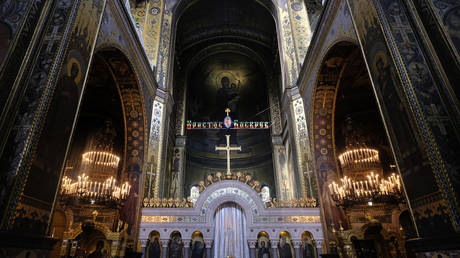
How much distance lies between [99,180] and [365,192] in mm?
9525

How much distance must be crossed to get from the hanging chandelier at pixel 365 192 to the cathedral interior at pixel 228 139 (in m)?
0.05

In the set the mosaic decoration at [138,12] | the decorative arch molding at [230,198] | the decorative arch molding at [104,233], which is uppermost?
the mosaic decoration at [138,12]

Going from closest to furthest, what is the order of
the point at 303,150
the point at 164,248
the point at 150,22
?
the point at 164,248 → the point at 303,150 → the point at 150,22

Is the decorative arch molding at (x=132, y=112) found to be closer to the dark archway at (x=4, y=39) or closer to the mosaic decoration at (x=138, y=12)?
the mosaic decoration at (x=138, y=12)

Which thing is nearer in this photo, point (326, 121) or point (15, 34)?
point (15, 34)

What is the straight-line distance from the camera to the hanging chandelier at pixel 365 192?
27.6ft

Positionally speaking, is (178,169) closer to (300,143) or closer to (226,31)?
(300,143)

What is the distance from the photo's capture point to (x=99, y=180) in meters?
10.0

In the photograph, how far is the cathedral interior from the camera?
4070 mm

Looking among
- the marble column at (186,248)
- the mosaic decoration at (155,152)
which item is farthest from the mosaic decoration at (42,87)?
the mosaic decoration at (155,152)

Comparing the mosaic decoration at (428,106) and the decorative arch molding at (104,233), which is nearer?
the mosaic decoration at (428,106)

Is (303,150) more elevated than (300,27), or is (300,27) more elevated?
(300,27)

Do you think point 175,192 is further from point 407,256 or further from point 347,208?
point 407,256

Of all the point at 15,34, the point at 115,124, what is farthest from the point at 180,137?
the point at 15,34
